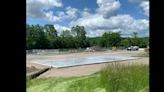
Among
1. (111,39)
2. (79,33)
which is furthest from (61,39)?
(111,39)

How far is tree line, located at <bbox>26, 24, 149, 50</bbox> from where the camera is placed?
47.5 metres

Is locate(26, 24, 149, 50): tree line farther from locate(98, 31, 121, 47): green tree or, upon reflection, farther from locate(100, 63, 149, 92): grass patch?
locate(100, 63, 149, 92): grass patch

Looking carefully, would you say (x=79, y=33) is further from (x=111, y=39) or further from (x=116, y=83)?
(x=116, y=83)

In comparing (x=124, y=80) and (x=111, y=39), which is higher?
(x=111, y=39)

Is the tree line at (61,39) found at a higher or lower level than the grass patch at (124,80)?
higher

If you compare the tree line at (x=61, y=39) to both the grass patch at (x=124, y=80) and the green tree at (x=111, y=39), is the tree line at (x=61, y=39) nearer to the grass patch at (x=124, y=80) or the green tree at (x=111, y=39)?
the green tree at (x=111, y=39)

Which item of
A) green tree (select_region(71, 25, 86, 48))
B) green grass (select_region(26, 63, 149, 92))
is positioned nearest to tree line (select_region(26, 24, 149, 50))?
green tree (select_region(71, 25, 86, 48))

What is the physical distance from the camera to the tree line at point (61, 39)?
47500mm

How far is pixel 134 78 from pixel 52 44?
50.3m

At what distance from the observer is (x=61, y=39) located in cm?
5747

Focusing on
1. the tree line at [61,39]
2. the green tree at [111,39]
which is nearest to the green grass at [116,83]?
the tree line at [61,39]
